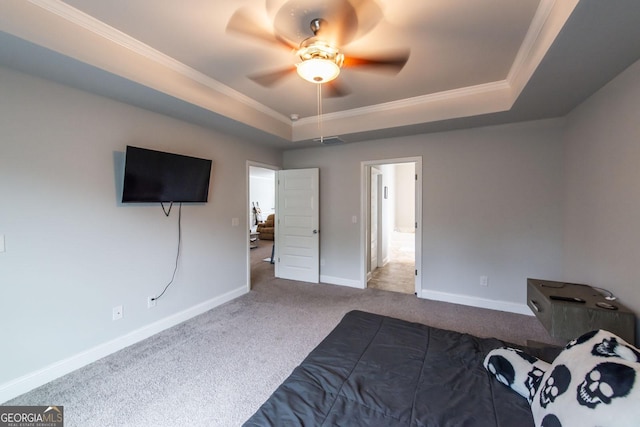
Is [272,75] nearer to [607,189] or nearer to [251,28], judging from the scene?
[251,28]

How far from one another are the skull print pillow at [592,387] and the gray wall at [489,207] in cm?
249

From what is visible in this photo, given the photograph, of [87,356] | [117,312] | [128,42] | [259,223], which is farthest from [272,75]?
[259,223]

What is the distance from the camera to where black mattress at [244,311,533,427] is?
3.63ft

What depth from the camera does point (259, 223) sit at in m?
9.75

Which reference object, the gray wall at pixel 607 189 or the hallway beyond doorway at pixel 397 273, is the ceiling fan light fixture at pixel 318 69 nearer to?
the gray wall at pixel 607 189

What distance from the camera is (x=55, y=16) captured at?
175 centimetres

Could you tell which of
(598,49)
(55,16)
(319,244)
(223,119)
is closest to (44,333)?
(55,16)

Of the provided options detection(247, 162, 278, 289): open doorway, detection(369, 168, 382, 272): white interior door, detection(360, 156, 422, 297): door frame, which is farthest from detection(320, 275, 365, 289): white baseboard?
detection(247, 162, 278, 289): open doorway

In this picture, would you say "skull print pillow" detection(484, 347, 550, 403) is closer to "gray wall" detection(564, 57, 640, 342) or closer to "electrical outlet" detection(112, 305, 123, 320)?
"gray wall" detection(564, 57, 640, 342)

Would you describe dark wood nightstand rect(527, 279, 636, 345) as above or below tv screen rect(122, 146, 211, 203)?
below

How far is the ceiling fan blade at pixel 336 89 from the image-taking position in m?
2.82

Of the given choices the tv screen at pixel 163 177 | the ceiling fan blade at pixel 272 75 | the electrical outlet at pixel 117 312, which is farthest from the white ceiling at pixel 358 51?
the electrical outlet at pixel 117 312

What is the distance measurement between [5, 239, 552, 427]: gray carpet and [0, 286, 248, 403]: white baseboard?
0.06m

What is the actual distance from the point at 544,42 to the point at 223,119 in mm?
2970
